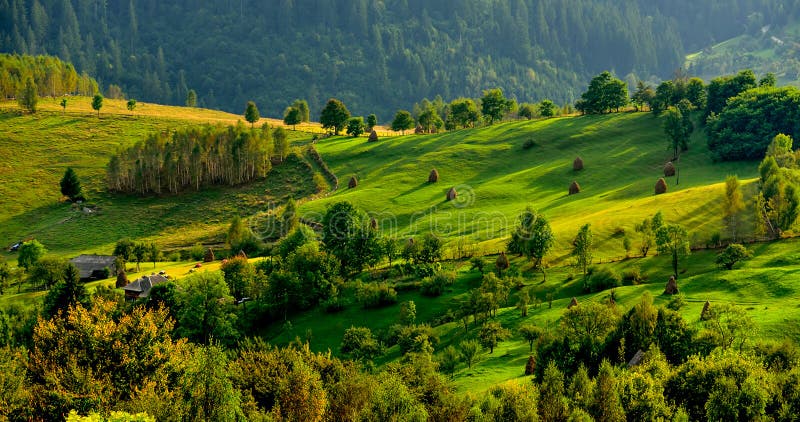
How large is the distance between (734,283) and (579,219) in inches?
1034

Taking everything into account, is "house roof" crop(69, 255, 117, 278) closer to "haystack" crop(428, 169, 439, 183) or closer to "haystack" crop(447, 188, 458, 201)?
"haystack" crop(447, 188, 458, 201)

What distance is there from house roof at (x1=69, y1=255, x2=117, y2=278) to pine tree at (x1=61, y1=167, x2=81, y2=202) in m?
33.7

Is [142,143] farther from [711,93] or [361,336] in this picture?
[711,93]

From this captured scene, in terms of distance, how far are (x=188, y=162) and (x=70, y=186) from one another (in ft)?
68.8

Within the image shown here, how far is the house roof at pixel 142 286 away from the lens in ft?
264

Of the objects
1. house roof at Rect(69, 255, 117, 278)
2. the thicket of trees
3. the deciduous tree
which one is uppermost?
the thicket of trees

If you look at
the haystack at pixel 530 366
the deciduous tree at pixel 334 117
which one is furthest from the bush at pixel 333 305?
the deciduous tree at pixel 334 117

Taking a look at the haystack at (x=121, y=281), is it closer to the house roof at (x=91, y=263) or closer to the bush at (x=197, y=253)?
the house roof at (x=91, y=263)

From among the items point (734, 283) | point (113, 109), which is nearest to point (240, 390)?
point (734, 283)

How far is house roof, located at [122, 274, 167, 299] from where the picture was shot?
80.4 meters

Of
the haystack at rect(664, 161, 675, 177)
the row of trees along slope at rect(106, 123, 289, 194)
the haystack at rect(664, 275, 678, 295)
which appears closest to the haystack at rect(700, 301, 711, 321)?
the haystack at rect(664, 275, 678, 295)

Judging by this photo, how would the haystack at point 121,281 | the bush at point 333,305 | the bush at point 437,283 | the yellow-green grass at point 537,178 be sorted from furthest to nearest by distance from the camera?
the haystack at point 121,281, the yellow-green grass at point 537,178, the bush at point 333,305, the bush at point 437,283

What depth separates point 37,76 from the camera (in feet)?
605

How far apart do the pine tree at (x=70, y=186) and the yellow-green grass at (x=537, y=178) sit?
46.7 m
